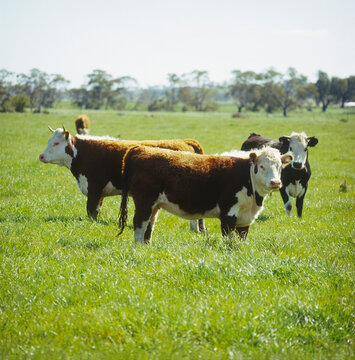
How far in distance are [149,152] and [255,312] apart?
3.61 m

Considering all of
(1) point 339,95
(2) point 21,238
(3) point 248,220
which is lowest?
(2) point 21,238

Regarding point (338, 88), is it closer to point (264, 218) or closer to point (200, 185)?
point (264, 218)

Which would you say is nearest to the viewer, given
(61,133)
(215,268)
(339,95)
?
(215,268)

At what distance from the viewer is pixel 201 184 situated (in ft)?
21.2

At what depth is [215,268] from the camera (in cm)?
487

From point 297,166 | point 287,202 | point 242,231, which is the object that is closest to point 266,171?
point 242,231

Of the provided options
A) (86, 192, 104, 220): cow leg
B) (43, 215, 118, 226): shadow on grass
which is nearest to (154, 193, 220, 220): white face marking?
(43, 215, 118, 226): shadow on grass

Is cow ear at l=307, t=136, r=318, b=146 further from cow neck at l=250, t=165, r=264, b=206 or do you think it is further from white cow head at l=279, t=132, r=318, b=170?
cow neck at l=250, t=165, r=264, b=206

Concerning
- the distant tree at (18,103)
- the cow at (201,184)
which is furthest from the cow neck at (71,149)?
the distant tree at (18,103)

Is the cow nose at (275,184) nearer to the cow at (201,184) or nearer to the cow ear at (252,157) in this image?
the cow at (201,184)

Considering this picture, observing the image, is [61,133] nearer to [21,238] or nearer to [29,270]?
[21,238]

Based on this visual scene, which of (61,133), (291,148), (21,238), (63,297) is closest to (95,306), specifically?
(63,297)

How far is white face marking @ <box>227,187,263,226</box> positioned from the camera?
21.4 feet

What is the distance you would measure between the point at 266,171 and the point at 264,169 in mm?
58
